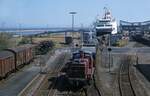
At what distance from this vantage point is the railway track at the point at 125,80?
101 feet

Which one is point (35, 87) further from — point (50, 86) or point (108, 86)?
point (108, 86)

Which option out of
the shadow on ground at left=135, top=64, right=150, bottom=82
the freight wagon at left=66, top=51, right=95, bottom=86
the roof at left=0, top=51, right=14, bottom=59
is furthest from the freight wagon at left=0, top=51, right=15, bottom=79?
the shadow on ground at left=135, top=64, right=150, bottom=82

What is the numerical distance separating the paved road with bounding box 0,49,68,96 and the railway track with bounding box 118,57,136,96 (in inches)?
356

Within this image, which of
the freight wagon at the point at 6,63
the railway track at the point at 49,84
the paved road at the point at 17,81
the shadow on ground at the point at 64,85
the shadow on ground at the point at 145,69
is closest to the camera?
the railway track at the point at 49,84

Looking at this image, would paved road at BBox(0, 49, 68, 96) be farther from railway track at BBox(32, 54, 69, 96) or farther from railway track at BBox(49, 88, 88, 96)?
railway track at BBox(49, 88, 88, 96)

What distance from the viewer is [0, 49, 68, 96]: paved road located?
30764 mm

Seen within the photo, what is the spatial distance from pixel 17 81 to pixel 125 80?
434 inches

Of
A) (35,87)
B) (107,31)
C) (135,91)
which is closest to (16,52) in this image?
(35,87)

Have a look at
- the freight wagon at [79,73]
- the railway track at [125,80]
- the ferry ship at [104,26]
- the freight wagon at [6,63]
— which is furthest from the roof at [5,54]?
the ferry ship at [104,26]

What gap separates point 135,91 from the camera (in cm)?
3106

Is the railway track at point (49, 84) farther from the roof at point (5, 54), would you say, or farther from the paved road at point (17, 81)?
the roof at point (5, 54)

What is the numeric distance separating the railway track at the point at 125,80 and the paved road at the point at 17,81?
29.7ft

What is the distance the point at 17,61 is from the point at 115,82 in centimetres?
1296

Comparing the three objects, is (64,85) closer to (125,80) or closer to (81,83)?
(81,83)
